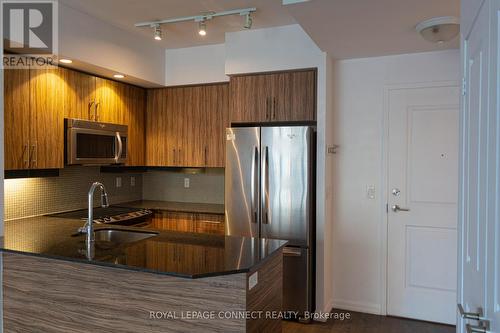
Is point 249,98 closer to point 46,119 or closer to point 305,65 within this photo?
point 305,65

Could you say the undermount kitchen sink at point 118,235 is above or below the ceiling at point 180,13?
below

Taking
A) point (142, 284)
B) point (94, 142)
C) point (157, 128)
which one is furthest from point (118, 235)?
point (157, 128)

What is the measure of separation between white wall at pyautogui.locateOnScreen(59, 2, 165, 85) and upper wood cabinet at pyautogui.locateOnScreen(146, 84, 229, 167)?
0.31 metres

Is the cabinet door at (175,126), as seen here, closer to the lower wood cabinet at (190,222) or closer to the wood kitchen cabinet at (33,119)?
the lower wood cabinet at (190,222)

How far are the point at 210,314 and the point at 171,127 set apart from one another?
2853mm

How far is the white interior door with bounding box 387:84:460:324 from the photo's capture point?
329 cm

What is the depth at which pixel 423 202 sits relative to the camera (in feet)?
11.1

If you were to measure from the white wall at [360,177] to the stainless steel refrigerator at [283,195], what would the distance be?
0.43m

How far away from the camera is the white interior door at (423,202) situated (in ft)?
10.8

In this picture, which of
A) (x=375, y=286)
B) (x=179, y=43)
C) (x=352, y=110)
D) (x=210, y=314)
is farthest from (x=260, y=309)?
(x=179, y=43)

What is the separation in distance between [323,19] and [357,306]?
8.79 ft

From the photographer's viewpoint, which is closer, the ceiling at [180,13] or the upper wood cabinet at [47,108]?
the upper wood cabinet at [47,108]

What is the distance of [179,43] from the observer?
4.00 meters

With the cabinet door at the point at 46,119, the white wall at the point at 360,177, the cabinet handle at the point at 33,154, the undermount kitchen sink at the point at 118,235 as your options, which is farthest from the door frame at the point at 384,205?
the cabinet handle at the point at 33,154
